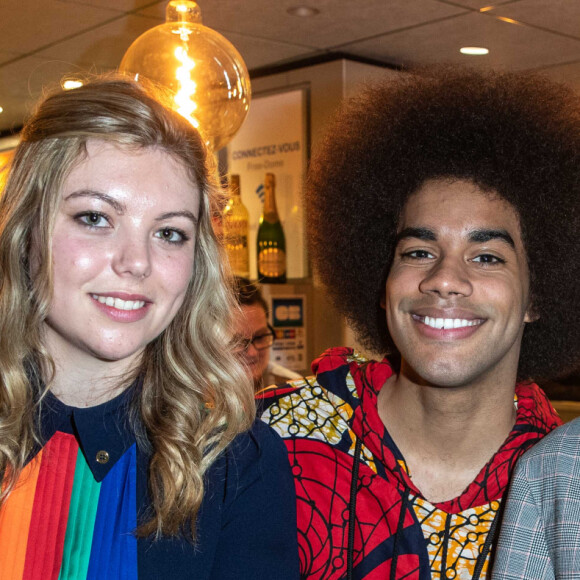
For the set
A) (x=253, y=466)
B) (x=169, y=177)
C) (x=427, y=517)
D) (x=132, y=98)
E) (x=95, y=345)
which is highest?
(x=132, y=98)

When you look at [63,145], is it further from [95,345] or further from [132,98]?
[95,345]

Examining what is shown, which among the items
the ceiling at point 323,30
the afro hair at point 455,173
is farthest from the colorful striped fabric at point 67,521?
the ceiling at point 323,30

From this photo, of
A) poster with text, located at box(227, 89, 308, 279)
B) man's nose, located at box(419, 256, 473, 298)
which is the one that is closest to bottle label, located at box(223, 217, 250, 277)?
poster with text, located at box(227, 89, 308, 279)

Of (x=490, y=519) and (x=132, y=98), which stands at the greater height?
(x=132, y=98)

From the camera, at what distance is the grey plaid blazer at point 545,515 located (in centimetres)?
147

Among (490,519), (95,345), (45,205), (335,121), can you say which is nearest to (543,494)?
(490,519)

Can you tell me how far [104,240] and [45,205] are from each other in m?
0.11

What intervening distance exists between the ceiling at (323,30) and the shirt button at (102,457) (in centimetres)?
217

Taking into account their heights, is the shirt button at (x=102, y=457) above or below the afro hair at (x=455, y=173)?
below

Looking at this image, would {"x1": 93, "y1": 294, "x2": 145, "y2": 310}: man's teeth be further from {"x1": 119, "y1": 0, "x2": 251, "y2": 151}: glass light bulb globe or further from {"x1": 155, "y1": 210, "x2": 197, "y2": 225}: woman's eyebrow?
{"x1": 119, "y1": 0, "x2": 251, "y2": 151}: glass light bulb globe

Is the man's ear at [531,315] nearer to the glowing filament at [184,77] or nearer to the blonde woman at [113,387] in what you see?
the blonde woman at [113,387]

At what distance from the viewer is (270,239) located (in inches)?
180

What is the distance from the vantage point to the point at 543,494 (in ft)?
5.02

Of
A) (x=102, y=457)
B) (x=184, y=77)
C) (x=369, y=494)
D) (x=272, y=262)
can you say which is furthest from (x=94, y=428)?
(x=272, y=262)
